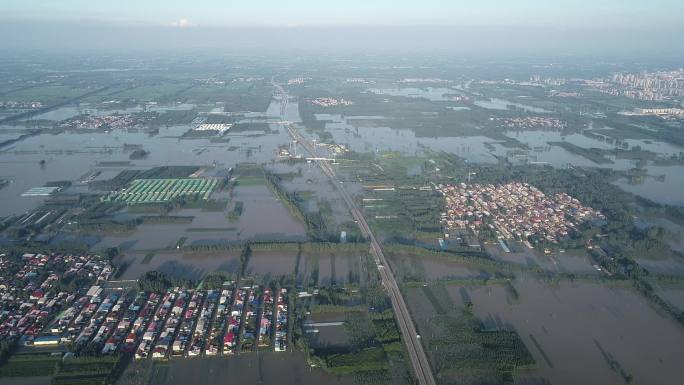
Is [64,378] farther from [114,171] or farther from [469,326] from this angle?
[114,171]

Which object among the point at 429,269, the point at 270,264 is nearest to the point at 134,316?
the point at 270,264

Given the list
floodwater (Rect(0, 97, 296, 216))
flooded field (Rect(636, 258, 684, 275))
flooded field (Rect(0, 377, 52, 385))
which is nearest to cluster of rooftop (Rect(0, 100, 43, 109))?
floodwater (Rect(0, 97, 296, 216))

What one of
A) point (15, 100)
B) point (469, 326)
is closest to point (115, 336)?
point (469, 326)

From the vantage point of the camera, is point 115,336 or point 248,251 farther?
point 248,251

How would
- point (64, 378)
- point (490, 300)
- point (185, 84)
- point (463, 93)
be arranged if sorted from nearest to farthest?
point (64, 378) → point (490, 300) → point (463, 93) → point (185, 84)

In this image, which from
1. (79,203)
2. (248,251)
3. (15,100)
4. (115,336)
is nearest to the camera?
(115,336)

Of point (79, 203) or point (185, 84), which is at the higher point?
point (185, 84)

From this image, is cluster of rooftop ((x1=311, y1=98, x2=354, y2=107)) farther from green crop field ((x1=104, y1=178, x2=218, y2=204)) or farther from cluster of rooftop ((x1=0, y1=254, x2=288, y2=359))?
cluster of rooftop ((x1=0, y1=254, x2=288, y2=359))
